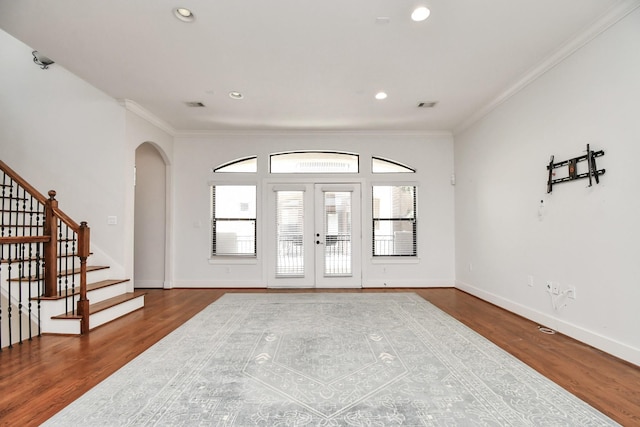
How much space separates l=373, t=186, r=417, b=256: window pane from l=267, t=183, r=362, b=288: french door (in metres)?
0.39

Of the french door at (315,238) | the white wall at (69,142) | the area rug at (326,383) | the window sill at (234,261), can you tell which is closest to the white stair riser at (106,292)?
the white wall at (69,142)

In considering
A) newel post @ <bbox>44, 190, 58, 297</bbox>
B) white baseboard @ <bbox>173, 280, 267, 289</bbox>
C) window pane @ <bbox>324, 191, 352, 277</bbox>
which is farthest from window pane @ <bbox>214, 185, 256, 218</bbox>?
newel post @ <bbox>44, 190, 58, 297</bbox>

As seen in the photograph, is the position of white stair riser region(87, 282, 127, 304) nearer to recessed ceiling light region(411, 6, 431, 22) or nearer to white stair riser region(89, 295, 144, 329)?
white stair riser region(89, 295, 144, 329)

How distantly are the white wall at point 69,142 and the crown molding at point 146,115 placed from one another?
12 cm

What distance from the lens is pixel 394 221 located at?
6117 millimetres

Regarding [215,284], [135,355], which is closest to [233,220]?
[215,284]

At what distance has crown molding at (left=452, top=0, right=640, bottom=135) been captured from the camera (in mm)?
2631

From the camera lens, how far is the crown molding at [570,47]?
104 inches

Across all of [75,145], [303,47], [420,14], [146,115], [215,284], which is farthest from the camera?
[215,284]

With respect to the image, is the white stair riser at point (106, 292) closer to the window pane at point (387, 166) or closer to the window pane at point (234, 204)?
the window pane at point (234, 204)

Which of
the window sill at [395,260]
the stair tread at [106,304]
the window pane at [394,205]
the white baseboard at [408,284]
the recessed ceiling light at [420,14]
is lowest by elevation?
the white baseboard at [408,284]

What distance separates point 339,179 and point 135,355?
4.28m

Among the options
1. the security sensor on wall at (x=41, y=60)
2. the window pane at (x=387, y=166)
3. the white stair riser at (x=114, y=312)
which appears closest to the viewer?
the white stair riser at (x=114, y=312)

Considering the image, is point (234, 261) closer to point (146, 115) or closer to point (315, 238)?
point (315, 238)
